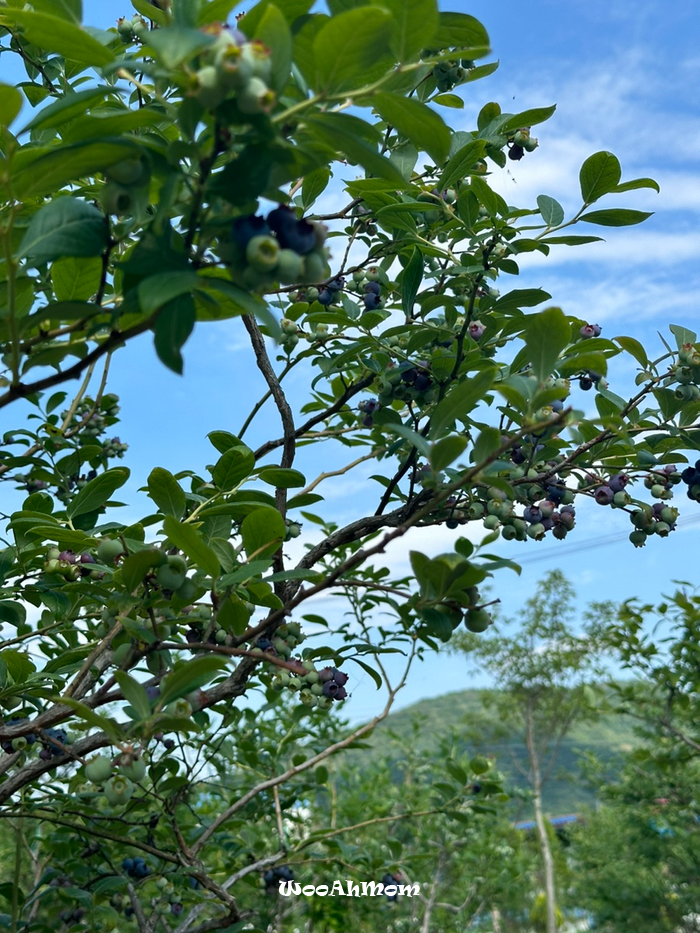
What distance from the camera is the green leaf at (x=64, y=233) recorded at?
73 cm

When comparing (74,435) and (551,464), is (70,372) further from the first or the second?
(74,435)

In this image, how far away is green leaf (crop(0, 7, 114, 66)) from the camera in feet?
2.35

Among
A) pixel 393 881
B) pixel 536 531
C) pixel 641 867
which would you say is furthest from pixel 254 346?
pixel 641 867

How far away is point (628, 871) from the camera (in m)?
8.91

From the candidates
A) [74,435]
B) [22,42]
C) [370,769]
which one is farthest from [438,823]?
[22,42]

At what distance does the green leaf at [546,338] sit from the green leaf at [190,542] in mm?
452

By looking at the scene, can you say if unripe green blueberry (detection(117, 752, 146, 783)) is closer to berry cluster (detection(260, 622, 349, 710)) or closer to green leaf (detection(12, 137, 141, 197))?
berry cluster (detection(260, 622, 349, 710))

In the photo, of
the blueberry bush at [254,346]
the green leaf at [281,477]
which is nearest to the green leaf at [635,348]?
the blueberry bush at [254,346]

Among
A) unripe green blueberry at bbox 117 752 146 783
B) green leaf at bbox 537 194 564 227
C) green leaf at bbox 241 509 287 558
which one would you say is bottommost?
unripe green blueberry at bbox 117 752 146 783

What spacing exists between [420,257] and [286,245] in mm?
749

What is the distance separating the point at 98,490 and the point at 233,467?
300 millimetres

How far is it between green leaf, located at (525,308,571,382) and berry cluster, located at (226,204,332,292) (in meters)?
0.33

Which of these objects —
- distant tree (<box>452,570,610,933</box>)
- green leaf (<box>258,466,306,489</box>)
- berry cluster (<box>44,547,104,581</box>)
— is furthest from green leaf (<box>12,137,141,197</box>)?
distant tree (<box>452,570,610,933</box>)

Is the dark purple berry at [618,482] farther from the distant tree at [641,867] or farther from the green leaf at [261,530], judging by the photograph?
the distant tree at [641,867]
